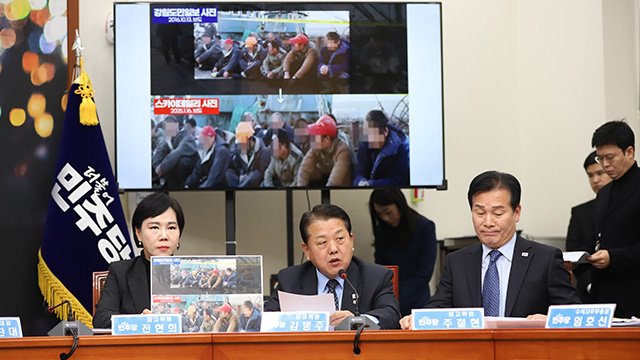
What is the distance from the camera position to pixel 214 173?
384 centimetres

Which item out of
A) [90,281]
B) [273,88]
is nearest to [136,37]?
[273,88]

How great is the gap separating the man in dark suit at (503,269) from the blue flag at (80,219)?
5.78ft

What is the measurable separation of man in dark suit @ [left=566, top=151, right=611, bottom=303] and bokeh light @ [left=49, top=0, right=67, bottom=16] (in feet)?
9.83

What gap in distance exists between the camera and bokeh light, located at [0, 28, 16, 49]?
345cm

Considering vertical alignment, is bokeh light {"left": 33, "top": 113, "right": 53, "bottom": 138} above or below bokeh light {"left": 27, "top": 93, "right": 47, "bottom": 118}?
below

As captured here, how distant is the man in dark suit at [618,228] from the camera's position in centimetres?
328

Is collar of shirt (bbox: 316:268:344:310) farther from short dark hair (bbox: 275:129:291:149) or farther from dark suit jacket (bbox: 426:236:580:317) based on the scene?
short dark hair (bbox: 275:129:291:149)

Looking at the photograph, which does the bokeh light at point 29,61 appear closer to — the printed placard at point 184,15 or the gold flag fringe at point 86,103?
the gold flag fringe at point 86,103

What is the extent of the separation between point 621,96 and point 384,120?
174cm

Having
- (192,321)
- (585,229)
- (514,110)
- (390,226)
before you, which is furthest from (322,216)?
(514,110)

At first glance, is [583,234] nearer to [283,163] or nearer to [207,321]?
[283,163]

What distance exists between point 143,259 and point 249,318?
84 cm

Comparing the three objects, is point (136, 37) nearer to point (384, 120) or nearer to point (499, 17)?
point (384, 120)

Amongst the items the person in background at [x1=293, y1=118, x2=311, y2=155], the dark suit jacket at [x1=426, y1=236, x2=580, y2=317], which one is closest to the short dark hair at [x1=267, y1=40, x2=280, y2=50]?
the person in background at [x1=293, y1=118, x2=311, y2=155]
